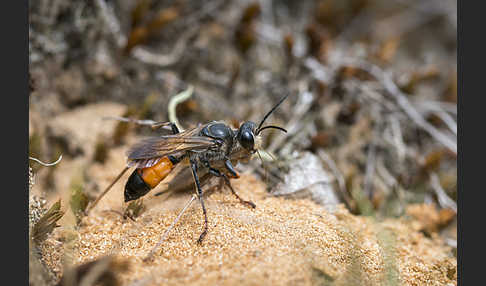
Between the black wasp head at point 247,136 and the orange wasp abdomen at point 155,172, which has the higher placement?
the black wasp head at point 247,136

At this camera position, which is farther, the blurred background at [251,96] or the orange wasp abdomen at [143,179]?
the blurred background at [251,96]

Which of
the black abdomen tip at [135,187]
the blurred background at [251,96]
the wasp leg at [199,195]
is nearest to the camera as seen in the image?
the wasp leg at [199,195]

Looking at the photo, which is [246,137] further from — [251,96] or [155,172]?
[251,96]

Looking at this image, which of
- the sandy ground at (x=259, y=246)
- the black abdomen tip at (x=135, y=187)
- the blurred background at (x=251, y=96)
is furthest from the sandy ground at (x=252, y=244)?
the blurred background at (x=251, y=96)

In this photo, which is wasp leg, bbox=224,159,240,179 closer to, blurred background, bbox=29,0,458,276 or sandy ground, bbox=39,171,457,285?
sandy ground, bbox=39,171,457,285

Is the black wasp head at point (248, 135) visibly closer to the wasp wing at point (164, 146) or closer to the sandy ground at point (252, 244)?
the wasp wing at point (164, 146)

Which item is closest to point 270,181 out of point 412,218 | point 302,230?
point 302,230

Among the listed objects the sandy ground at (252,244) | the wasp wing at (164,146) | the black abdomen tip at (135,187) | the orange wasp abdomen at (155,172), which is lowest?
the sandy ground at (252,244)

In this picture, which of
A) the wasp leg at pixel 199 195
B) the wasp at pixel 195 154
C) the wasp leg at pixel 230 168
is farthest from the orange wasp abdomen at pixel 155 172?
the wasp leg at pixel 230 168

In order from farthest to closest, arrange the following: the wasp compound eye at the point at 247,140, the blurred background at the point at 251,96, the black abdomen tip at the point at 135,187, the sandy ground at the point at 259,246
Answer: the blurred background at the point at 251,96 → the wasp compound eye at the point at 247,140 → the black abdomen tip at the point at 135,187 → the sandy ground at the point at 259,246
